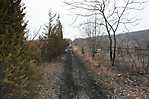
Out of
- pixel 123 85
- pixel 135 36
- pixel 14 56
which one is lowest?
pixel 123 85

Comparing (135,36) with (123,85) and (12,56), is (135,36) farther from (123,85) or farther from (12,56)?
(12,56)

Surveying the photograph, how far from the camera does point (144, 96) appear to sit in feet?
43.0

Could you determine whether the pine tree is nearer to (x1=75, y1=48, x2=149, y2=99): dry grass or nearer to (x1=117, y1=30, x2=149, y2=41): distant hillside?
(x1=75, y1=48, x2=149, y2=99): dry grass

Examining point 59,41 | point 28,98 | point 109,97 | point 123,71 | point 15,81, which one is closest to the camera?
point 15,81

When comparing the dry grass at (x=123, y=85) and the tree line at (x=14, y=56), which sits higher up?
the tree line at (x=14, y=56)

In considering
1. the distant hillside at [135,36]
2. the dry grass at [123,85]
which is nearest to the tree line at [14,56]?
the dry grass at [123,85]

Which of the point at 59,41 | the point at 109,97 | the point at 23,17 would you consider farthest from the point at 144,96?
the point at 59,41

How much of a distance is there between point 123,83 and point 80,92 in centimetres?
364

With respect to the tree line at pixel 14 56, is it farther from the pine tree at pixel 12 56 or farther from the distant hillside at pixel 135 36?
the distant hillside at pixel 135 36

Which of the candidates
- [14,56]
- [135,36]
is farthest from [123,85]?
[135,36]

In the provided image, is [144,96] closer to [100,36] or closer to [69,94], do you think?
[69,94]

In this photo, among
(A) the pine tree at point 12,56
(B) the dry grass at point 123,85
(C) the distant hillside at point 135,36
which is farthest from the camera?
(C) the distant hillside at point 135,36

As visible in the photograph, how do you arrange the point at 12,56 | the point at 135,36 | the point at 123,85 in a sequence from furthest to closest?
the point at 135,36
the point at 123,85
the point at 12,56

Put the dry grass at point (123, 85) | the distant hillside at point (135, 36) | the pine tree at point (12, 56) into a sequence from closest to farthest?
the pine tree at point (12, 56), the dry grass at point (123, 85), the distant hillside at point (135, 36)
